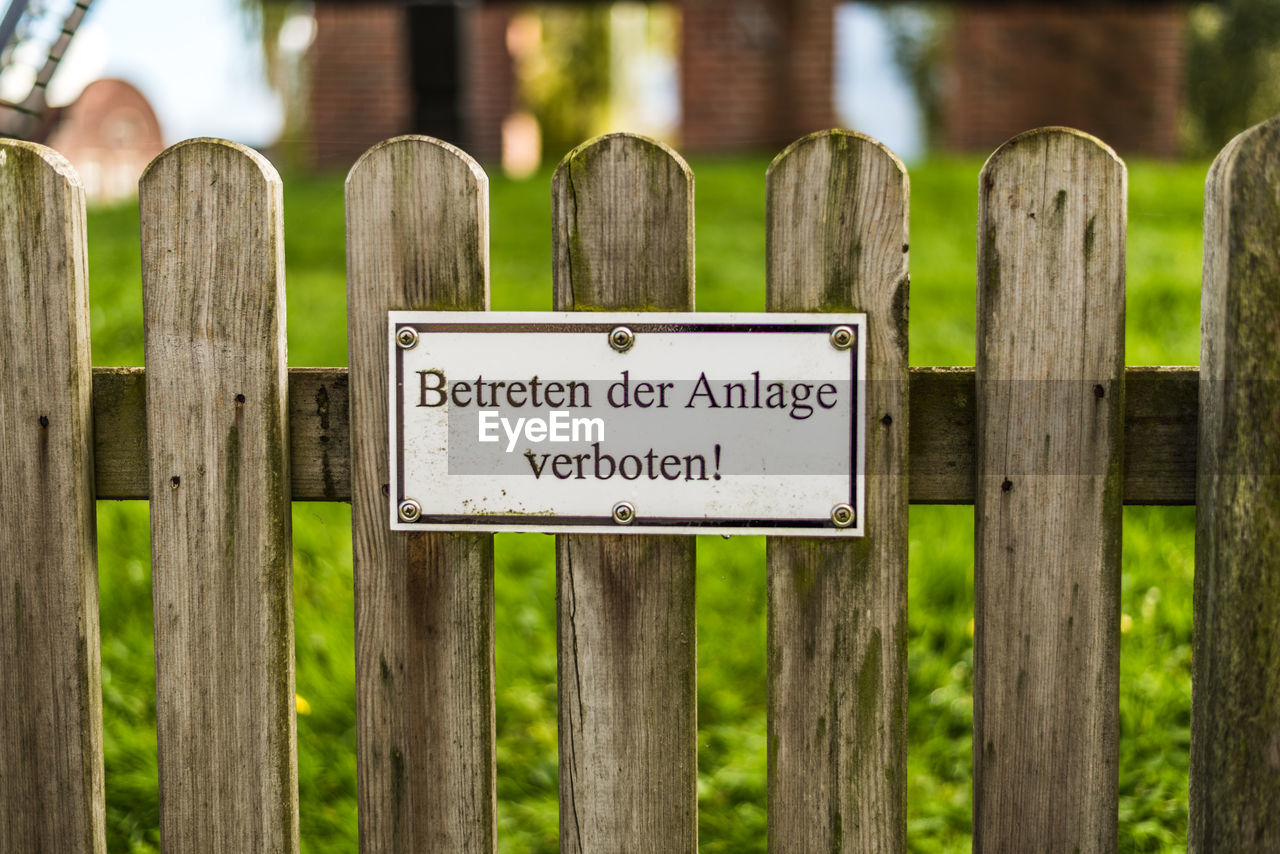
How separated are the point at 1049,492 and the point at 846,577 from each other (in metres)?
0.28

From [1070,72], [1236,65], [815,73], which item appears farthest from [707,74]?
[1236,65]

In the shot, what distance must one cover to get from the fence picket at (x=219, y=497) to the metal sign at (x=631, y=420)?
197 millimetres

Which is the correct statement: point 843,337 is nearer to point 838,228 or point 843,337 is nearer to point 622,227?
point 838,228

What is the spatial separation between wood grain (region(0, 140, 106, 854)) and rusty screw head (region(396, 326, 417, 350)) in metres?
0.46

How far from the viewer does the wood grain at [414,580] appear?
1.42 m

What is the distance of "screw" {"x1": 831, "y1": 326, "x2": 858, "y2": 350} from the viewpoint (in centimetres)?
137

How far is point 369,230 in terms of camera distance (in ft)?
4.68

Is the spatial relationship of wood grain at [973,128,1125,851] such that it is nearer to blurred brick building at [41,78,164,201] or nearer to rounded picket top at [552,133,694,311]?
rounded picket top at [552,133,694,311]

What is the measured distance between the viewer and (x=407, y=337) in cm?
141

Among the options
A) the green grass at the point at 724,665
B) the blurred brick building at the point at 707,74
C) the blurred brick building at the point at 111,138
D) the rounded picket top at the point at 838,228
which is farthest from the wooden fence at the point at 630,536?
the blurred brick building at the point at 111,138

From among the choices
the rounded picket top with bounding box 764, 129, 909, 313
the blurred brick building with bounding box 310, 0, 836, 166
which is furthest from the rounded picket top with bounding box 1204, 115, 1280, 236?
the blurred brick building with bounding box 310, 0, 836, 166

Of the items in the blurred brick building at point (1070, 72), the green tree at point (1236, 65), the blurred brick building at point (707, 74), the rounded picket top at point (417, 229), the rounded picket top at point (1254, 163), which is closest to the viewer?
the rounded picket top at point (1254, 163)

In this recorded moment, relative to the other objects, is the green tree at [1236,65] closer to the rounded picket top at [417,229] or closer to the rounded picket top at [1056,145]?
the rounded picket top at [1056,145]

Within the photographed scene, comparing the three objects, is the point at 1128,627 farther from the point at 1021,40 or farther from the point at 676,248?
the point at 1021,40
